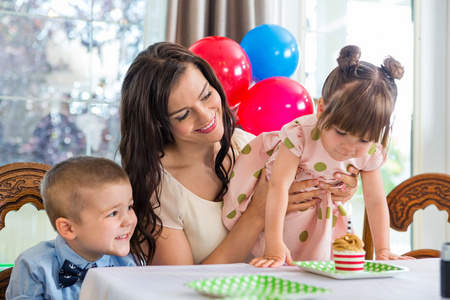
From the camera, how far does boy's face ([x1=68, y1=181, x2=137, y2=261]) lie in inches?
58.6

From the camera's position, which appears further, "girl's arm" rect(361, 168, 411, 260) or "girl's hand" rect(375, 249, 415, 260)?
"girl's arm" rect(361, 168, 411, 260)

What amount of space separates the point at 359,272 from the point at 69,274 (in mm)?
802

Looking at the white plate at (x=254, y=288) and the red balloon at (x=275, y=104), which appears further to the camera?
the red balloon at (x=275, y=104)

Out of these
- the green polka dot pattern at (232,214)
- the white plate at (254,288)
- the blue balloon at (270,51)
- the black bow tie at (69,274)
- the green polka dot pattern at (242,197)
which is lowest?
the black bow tie at (69,274)

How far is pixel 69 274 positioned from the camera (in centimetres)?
148

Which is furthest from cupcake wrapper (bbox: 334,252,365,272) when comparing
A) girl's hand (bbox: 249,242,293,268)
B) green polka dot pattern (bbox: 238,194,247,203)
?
green polka dot pattern (bbox: 238,194,247,203)

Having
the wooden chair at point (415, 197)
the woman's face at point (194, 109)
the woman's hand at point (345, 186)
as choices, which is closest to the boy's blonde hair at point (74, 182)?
the woman's face at point (194, 109)

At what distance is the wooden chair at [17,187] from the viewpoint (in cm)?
162

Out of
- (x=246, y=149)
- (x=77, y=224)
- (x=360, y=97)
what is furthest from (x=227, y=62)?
(x=77, y=224)

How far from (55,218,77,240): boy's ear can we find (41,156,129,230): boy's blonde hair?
16 mm

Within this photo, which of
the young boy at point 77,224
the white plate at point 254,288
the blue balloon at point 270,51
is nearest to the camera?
the white plate at point 254,288

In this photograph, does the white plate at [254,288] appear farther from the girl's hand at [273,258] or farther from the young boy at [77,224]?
the young boy at [77,224]

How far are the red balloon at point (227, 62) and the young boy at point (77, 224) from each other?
75cm

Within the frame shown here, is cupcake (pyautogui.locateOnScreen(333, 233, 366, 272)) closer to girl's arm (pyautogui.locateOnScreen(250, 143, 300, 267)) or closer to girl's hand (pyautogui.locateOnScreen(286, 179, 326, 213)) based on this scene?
girl's arm (pyautogui.locateOnScreen(250, 143, 300, 267))
